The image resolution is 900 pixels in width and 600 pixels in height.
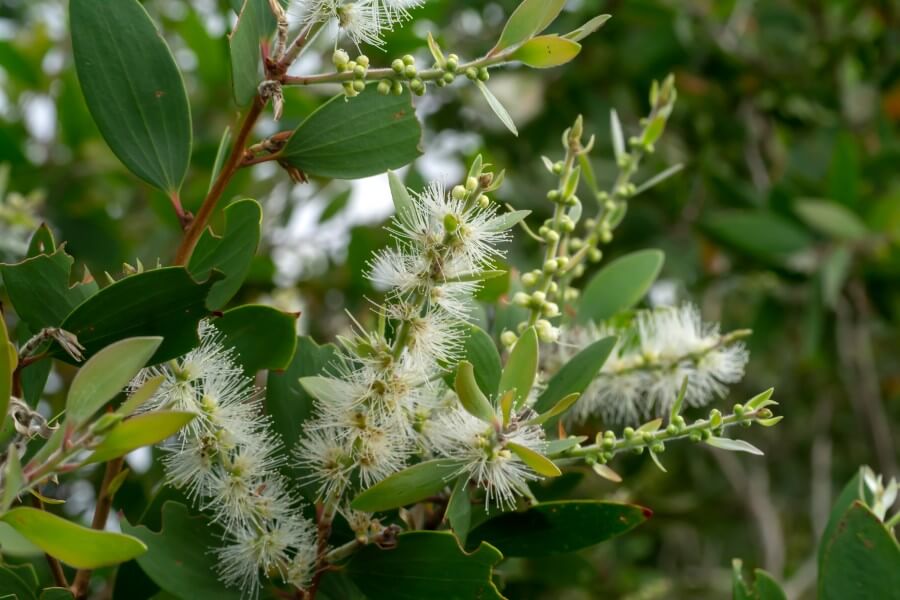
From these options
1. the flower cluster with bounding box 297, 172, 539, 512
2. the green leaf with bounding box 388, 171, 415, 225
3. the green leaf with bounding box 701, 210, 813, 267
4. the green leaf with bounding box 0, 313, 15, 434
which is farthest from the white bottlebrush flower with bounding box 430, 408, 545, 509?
the green leaf with bounding box 701, 210, 813, 267

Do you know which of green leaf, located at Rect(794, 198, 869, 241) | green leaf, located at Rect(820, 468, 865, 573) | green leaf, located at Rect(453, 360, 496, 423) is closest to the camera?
green leaf, located at Rect(453, 360, 496, 423)

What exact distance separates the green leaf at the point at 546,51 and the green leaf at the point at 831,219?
171 centimetres

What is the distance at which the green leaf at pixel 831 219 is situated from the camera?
99.6 inches

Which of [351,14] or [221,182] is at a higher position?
[351,14]

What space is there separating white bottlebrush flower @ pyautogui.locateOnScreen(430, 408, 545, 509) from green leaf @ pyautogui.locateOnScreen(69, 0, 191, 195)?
43cm

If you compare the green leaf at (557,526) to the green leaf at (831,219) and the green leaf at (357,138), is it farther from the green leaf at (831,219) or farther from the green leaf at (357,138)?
the green leaf at (831,219)

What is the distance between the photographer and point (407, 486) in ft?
3.27

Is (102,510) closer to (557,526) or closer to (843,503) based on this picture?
(557,526)

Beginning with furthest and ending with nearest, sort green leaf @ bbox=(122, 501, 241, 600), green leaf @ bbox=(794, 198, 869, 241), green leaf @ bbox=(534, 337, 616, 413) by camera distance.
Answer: green leaf @ bbox=(794, 198, 869, 241) < green leaf @ bbox=(534, 337, 616, 413) < green leaf @ bbox=(122, 501, 241, 600)

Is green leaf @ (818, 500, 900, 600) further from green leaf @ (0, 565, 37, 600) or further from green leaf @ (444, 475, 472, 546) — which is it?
green leaf @ (0, 565, 37, 600)

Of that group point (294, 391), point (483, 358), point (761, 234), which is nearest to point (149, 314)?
point (294, 391)

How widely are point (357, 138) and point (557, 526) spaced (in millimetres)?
501

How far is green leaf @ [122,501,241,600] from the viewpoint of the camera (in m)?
1.01

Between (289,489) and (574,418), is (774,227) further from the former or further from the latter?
(289,489)
